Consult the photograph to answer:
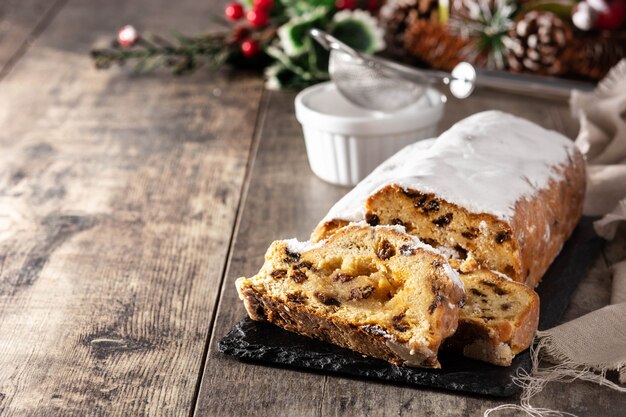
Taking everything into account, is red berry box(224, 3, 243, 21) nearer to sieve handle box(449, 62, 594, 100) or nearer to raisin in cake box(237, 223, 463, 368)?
sieve handle box(449, 62, 594, 100)

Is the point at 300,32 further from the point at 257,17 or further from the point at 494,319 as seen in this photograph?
the point at 494,319

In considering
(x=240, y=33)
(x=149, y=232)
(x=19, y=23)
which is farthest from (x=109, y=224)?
(x=19, y=23)

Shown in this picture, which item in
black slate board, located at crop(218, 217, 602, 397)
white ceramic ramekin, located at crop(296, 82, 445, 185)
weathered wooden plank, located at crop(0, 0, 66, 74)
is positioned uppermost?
black slate board, located at crop(218, 217, 602, 397)

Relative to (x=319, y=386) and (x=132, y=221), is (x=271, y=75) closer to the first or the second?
(x=132, y=221)

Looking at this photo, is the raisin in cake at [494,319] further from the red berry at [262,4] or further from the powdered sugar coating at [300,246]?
the red berry at [262,4]

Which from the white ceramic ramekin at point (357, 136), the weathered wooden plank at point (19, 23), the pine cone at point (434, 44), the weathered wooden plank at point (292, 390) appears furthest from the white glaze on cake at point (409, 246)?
the weathered wooden plank at point (19, 23)

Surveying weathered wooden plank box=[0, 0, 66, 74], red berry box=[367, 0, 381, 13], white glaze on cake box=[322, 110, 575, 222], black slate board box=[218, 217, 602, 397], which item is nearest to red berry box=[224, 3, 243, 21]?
red berry box=[367, 0, 381, 13]
